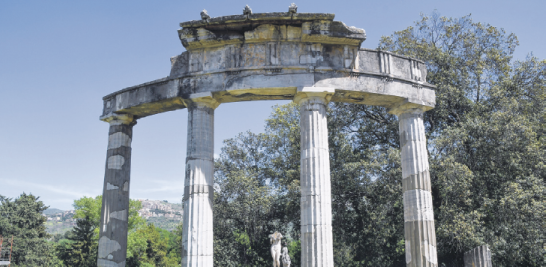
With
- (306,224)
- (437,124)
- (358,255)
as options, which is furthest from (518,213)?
(306,224)

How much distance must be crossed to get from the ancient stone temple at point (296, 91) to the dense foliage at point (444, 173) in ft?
27.9

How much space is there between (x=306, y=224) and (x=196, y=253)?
4.15 meters

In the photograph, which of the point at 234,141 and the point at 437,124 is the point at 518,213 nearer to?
the point at 437,124

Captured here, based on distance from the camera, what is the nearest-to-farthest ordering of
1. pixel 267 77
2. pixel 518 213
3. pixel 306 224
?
pixel 306 224
pixel 267 77
pixel 518 213

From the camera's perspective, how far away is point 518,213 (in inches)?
875

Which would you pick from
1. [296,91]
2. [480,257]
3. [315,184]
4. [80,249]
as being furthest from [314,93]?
[80,249]

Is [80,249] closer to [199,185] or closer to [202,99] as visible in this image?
[199,185]

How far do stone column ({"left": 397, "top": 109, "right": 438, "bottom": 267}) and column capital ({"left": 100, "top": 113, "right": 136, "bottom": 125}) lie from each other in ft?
41.3

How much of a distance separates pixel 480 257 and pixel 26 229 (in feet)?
170

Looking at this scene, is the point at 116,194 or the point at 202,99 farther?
A: the point at 116,194

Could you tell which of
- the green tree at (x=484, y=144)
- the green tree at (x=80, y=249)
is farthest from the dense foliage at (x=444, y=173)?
the green tree at (x=80, y=249)

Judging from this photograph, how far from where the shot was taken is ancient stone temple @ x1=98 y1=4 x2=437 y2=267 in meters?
15.0

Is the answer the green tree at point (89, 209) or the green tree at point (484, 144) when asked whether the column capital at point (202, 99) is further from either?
the green tree at point (89, 209)

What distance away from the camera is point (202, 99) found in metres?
16.3
